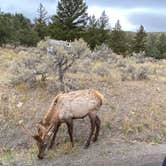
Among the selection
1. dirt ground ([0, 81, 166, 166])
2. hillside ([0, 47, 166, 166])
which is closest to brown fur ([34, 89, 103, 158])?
dirt ground ([0, 81, 166, 166])

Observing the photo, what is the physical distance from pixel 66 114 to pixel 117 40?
35.9 meters

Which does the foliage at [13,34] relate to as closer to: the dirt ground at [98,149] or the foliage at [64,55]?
the foliage at [64,55]

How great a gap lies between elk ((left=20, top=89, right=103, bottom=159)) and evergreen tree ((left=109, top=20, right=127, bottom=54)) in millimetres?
33315

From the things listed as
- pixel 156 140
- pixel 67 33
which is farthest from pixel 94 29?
pixel 156 140

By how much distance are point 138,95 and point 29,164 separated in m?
5.43

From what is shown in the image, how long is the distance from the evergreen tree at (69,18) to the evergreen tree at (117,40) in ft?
16.3

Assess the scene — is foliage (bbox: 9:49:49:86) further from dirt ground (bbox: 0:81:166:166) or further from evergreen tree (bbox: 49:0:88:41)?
evergreen tree (bbox: 49:0:88:41)

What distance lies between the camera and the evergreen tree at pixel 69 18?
4100 centimetres

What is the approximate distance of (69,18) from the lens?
A: 41.6 meters

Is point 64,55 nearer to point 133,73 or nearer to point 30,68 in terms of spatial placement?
point 30,68

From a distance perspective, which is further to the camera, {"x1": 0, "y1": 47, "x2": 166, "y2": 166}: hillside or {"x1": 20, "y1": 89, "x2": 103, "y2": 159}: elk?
{"x1": 0, "y1": 47, "x2": 166, "y2": 166}: hillside

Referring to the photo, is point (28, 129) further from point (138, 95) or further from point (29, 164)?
point (138, 95)

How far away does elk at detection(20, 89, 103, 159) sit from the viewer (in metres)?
11.3

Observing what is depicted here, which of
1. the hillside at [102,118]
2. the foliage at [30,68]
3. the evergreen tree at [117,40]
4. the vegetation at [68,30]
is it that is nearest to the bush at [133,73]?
the hillside at [102,118]
